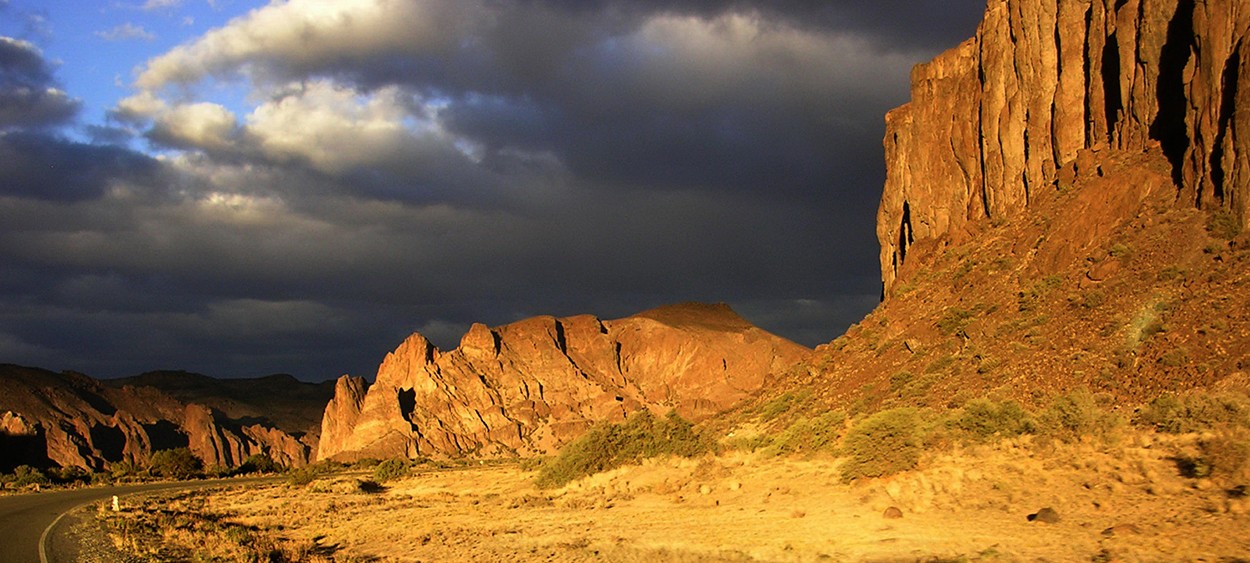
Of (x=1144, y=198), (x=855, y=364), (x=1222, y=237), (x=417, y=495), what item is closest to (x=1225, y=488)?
(x=1222, y=237)

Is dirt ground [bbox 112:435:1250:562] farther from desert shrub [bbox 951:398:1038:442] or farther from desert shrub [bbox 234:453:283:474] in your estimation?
desert shrub [bbox 234:453:283:474]

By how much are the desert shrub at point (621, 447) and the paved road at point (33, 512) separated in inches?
729

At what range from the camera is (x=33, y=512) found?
121 ft

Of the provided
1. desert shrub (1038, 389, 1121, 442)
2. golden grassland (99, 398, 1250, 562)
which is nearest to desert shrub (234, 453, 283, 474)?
golden grassland (99, 398, 1250, 562)

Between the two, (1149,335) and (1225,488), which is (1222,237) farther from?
(1225,488)

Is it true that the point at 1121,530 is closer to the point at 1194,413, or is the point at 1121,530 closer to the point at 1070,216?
the point at 1194,413

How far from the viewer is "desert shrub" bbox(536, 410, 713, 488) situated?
3816 cm

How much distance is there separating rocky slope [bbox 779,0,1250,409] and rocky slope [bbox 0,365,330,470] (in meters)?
65.0

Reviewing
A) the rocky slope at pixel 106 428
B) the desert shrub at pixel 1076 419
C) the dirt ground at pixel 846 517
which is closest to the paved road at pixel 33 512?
the dirt ground at pixel 846 517

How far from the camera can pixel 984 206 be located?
46250mm

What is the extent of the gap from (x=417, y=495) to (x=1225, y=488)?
111ft

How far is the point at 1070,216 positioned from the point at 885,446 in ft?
54.0

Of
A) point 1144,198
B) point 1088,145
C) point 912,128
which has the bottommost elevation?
point 1144,198

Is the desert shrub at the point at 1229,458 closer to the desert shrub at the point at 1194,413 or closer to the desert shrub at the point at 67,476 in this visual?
the desert shrub at the point at 1194,413
